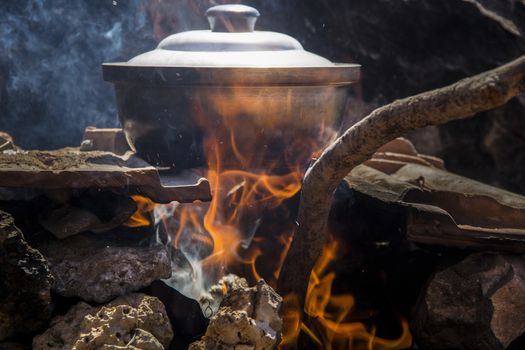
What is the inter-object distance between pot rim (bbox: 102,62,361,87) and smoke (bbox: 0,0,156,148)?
2017mm

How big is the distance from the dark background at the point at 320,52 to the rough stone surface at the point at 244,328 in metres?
2.81

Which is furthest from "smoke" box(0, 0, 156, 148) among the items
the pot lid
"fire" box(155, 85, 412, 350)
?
"fire" box(155, 85, 412, 350)

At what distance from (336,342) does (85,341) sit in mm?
1251

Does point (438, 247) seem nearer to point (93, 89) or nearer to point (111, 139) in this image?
point (111, 139)

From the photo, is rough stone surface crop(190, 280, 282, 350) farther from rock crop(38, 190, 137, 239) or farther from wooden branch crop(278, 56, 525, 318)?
rock crop(38, 190, 137, 239)

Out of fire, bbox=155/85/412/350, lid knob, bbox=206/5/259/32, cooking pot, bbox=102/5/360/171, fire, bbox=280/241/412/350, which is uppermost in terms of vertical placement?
lid knob, bbox=206/5/259/32

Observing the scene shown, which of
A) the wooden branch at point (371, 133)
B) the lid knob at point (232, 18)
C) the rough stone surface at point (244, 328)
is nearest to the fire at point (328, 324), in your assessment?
the wooden branch at point (371, 133)

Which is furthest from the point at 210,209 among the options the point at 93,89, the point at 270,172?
the point at 93,89

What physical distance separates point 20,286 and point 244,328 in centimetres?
90

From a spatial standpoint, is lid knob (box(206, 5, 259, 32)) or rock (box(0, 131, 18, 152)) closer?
lid knob (box(206, 5, 259, 32))

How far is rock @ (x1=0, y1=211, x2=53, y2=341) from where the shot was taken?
2.25 meters

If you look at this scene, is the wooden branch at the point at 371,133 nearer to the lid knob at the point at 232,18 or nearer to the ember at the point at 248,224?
the ember at the point at 248,224

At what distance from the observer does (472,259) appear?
8.99ft

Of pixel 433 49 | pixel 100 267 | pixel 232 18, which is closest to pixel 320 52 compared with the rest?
pixel 433 49
